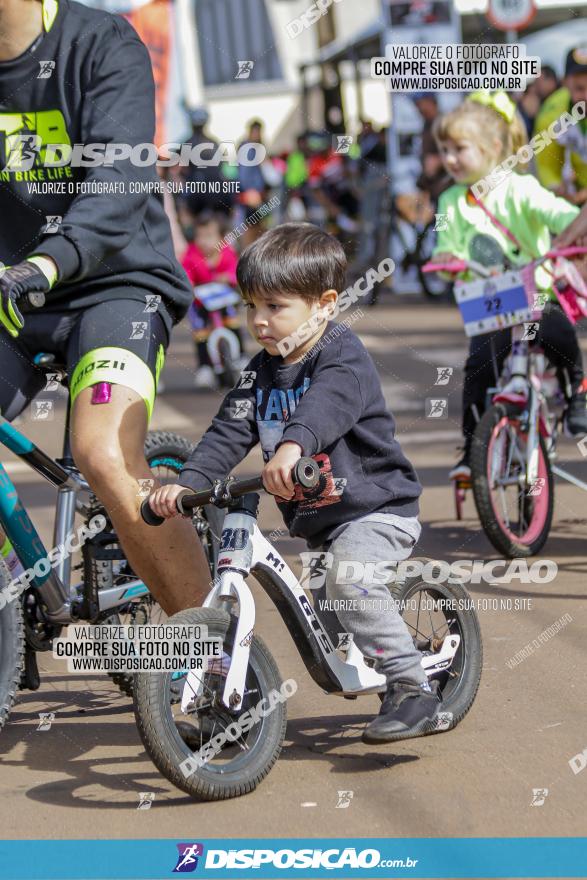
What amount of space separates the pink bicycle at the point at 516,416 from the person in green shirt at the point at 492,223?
138 millimetres

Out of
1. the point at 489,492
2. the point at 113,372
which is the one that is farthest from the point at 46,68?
the point at 489,492

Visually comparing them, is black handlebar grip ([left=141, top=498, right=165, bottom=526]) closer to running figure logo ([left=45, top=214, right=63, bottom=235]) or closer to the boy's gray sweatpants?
the boy's gray sweatpants

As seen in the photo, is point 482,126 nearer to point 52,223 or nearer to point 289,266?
point 52,223

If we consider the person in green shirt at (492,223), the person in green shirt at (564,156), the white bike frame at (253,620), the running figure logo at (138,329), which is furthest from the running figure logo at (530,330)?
the person in green shirt at (564,156)

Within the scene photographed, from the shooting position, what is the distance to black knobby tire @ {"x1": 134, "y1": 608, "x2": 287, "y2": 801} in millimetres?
3635

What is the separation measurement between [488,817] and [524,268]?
3289 millimetres

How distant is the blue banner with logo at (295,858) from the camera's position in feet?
11.1

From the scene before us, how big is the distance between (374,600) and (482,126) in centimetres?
336

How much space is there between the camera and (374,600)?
4113 millimetres

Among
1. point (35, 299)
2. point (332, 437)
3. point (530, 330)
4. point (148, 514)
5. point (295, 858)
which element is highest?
point (530, 330)

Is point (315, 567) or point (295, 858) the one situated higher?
point (315, 567)

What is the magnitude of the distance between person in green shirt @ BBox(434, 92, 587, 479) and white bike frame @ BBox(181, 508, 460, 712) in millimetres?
2720

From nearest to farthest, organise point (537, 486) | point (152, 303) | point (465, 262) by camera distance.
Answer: point (152, 303), point (537, 486), point (465, 262)

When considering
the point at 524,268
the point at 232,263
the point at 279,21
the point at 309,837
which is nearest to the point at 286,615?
the point at 309,837
